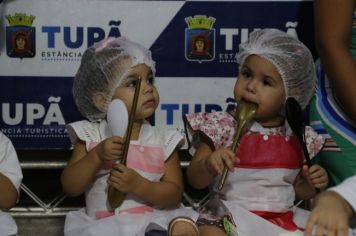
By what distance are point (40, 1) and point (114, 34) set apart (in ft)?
0.92

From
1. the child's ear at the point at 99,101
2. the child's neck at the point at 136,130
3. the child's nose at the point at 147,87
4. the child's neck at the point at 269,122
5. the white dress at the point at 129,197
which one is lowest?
the white dress at the point at 129,197

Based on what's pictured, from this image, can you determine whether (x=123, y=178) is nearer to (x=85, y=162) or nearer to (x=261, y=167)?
(x=85, y=162)

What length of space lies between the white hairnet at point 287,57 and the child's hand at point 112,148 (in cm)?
48

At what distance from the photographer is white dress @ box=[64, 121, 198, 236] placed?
261 centimetres

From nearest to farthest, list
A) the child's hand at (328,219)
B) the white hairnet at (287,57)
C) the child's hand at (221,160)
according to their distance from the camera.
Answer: the child's hand at (328,219)
the child's hand at (221,160)
the white hairnet at (287,57)

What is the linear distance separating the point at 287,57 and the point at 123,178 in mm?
621

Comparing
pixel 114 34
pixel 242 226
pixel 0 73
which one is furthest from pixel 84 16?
pixel 242 226

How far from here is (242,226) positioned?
260 centimetres

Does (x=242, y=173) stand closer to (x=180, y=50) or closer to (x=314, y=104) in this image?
(x=314, y=104)

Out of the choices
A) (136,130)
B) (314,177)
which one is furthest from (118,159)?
(314,177)

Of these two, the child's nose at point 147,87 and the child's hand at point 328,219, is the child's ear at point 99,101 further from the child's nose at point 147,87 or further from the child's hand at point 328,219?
the child's hand at point 328,219

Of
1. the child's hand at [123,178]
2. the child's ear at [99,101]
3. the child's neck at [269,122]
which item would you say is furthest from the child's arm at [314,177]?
the child's ear at [99,101]

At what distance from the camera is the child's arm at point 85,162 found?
2.53 meters

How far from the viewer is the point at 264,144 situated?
106 inches
